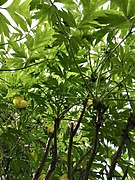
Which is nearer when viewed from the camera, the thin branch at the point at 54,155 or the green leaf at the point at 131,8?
the green leaf at the point at 131,8

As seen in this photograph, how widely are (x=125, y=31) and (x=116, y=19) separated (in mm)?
226

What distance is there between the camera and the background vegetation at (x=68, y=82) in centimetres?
88

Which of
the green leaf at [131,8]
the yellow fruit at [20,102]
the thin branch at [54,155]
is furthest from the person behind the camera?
the yellow fruit at [20,102]

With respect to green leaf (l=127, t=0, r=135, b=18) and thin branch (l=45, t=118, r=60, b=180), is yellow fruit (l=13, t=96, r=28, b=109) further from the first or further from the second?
green leaf (l=127, t=0, r=135, b=18)

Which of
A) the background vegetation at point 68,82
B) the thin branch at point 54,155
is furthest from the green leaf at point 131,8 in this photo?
the thin branch at point 54,155

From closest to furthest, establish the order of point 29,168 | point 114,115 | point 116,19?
point 116,19, point 114,115, point 29,168

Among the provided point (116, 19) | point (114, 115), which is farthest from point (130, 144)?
point (116, 19)

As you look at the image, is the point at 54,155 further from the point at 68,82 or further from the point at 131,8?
the point at 131,8

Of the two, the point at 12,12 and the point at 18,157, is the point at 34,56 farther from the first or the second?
the point at 18,157

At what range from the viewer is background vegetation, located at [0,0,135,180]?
88 cm

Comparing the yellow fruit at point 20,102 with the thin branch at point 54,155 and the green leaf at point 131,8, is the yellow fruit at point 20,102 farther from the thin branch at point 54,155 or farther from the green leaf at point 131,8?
the green leaf at point 131,8

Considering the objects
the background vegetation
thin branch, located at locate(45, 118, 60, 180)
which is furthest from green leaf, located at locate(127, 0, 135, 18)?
thin branch, located at locate(45, 118, 60, 180)

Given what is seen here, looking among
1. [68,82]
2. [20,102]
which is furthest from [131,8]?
[20,102]

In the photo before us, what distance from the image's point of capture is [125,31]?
1041 mm
